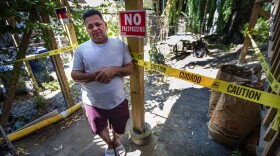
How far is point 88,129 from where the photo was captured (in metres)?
3.40

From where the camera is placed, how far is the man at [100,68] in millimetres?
2037

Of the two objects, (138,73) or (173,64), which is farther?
(173,64)

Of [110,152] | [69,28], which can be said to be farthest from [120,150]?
[69,28]

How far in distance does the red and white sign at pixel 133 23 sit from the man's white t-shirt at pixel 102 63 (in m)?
0.21

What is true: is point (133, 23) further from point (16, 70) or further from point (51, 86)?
point (51, 86)

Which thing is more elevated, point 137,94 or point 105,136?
point 137,94

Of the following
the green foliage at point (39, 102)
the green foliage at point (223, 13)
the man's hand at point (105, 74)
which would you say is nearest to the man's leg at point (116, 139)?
the man's hand at point (105, 74)

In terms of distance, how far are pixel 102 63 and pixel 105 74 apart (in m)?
0.18

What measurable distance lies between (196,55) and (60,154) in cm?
747

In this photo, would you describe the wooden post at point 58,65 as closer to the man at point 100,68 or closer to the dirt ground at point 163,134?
the dirt ground at point 163,134

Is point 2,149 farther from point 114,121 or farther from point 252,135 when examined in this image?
point 252,135

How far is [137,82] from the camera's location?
2365 mm

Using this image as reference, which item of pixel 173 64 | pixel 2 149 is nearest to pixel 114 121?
pixel 2 149

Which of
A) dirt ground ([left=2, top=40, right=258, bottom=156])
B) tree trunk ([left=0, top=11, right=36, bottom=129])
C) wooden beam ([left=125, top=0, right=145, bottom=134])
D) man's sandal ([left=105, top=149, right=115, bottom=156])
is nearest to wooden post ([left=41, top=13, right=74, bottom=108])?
tree trunk ([left=0, top=11, right=36, bottom=129])
